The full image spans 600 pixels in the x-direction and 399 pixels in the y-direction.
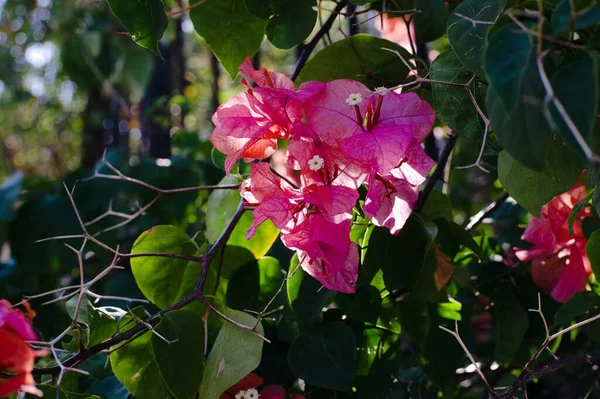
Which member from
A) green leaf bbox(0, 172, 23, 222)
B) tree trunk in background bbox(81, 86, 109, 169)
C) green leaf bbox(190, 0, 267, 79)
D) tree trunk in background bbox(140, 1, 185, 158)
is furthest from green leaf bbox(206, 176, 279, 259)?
tree trunk in background bbox(81, 86, 109, 169)

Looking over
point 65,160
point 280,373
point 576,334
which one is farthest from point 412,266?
point 65,160

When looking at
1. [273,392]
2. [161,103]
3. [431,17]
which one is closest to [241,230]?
[273,392]

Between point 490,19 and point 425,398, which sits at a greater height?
point 490,19

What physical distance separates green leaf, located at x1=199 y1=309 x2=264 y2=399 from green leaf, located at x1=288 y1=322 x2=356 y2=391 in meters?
0.05

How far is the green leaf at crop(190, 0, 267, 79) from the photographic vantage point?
0.60m

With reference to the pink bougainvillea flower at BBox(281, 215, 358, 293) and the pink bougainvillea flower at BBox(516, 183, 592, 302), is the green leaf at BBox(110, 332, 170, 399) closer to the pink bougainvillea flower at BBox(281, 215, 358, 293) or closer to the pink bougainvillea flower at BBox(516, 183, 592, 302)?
the pink bougainvillea flower at BBox(281, 215, 358, 293)

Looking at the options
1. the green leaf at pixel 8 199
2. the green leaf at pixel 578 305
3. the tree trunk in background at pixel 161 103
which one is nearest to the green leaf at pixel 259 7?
the green leaf at pixel 578 305

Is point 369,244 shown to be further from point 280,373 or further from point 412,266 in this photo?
point 280,373

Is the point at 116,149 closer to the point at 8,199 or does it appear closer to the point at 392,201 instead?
the point at 8,199

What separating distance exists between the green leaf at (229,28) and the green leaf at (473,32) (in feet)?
0.63

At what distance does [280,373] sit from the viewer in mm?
623

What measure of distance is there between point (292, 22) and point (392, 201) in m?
0.17

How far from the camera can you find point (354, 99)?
0.49 metres

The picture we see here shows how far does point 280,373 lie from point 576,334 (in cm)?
41
